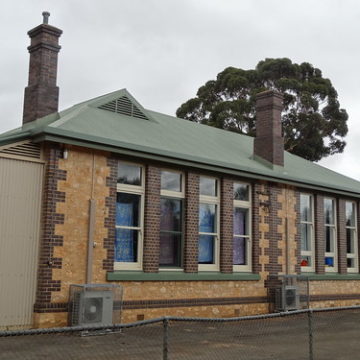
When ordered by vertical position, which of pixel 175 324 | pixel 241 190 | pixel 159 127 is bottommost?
pixel 175 324

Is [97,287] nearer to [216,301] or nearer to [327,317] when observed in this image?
[216,301]

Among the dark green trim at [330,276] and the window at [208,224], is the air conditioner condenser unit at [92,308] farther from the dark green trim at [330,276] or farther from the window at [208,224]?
the dark green trim at [330,276]

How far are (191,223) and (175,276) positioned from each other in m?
1.46

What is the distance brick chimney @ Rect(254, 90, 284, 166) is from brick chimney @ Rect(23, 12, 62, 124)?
6.84m

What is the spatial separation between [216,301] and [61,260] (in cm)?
469

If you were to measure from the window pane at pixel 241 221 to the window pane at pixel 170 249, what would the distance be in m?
2.19

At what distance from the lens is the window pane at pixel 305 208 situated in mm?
17750

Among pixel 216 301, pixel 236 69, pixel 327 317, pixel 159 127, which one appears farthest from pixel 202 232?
pixel 236 69

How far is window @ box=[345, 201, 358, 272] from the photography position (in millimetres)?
19344

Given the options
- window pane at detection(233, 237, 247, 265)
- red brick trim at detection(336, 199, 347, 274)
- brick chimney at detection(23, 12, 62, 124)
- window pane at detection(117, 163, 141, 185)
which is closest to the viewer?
window pane at detection(117, 163, 141, 185)

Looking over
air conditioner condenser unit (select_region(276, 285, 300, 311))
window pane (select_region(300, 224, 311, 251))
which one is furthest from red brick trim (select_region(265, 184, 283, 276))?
window pane (select_region(300, 224, 311, 251))

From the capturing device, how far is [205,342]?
31.0 ft

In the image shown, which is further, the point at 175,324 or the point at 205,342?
the point at 175,324

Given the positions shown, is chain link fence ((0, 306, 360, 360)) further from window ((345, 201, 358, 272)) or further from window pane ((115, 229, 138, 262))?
window ((345, 201, 358, 272))
